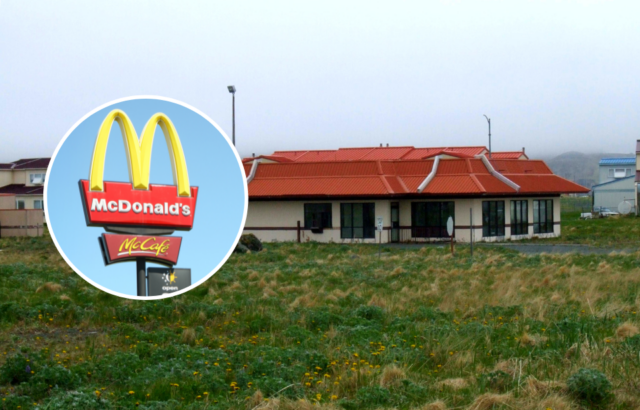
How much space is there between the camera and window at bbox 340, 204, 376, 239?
128 feet

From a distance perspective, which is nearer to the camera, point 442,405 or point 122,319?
point 442,405

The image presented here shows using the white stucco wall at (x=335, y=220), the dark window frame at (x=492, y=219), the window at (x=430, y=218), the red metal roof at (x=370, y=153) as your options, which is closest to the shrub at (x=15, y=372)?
the white stucco wall at (x=335, y=220)

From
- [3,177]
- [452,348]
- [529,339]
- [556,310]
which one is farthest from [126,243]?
[3,177]

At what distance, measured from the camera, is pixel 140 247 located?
6.05 meters

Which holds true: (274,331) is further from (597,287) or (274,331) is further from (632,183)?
(632,183)

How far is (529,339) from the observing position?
10414mm

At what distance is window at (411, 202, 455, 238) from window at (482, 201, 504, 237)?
1.88 metres

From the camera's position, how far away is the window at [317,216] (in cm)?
3959

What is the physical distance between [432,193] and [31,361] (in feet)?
101

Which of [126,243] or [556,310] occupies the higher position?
[126,243]

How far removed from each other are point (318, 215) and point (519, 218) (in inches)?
462

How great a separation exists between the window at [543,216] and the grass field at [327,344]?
2350 centimetres

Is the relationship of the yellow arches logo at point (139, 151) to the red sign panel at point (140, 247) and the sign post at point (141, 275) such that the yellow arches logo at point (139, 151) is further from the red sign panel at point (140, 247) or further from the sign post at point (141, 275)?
the sign post at point (141, 275)

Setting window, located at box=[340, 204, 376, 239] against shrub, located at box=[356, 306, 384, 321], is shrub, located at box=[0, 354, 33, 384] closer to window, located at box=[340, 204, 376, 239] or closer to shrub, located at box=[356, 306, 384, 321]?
shrub, located at box=[356, 306, 384, 321]
